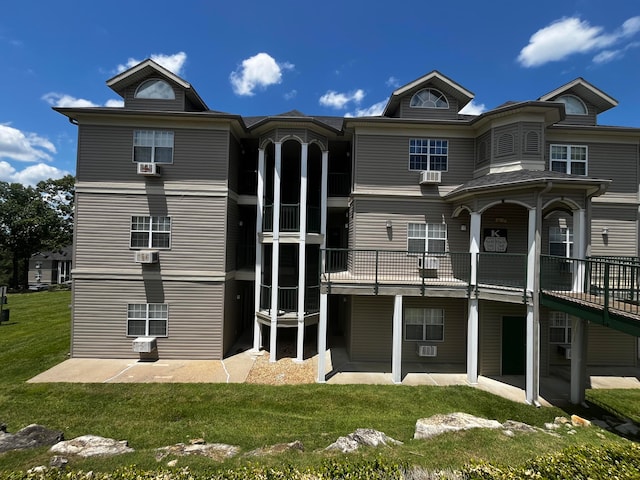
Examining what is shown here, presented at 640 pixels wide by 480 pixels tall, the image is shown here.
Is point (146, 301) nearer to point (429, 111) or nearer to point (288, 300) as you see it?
point (288, 300)

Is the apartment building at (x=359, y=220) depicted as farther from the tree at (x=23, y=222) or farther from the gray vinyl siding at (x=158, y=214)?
the tree at (x=23, y=222)

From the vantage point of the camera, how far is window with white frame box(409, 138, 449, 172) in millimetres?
10812

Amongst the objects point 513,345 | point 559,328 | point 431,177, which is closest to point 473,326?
point 513,345

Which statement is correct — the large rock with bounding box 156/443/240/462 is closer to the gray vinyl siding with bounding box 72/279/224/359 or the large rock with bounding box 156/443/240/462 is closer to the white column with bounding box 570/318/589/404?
the gray vinyl siding with bounding box 72/279/224/359

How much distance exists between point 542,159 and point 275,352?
11.5 meters

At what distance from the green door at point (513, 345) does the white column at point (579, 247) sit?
205cm

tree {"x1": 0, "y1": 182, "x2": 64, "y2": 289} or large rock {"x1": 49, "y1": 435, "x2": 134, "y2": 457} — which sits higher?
tree {"x1": 0, "y1": 182, "x2": 64, "y2": 289}

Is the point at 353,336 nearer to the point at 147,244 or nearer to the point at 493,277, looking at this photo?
the point at 493,277

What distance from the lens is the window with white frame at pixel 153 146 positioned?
10500mm

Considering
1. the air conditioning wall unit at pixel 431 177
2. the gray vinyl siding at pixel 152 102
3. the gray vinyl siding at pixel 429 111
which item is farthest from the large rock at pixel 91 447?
the gray vinyl siding at pixel 429 111

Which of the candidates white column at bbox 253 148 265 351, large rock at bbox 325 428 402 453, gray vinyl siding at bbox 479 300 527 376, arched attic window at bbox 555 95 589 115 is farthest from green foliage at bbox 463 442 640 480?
arched attic window at bbox 555 95 589 115

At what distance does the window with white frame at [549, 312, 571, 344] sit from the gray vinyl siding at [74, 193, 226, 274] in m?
12.1

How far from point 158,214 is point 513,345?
44.0 feet

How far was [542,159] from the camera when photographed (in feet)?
31.6
